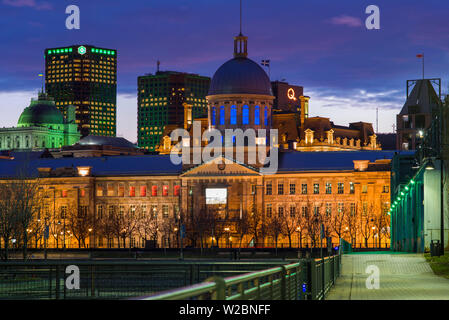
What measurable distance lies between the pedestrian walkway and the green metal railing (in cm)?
97

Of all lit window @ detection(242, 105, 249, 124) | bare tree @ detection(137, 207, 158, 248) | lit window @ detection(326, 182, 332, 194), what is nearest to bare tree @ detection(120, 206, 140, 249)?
bare tree @ detection(137, 207, 158, 248)

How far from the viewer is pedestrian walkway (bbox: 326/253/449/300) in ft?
Result: 106

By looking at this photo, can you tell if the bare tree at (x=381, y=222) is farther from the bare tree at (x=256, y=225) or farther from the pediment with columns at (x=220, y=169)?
the pediment with columns at (x=220, y=169)

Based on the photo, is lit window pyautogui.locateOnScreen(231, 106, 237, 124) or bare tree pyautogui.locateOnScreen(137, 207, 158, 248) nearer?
bare tree pyautogui.locateOnScreen(137, 207, 158, 248)

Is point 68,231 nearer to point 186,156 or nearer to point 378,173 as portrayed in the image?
point 186,156

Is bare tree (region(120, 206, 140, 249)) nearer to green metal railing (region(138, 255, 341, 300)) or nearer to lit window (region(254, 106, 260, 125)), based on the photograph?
lit window (region(254, 106, 260, 125))

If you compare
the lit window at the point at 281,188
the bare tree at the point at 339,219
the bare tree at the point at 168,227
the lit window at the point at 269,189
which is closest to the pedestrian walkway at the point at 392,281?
the bare tree at the point at 339,219

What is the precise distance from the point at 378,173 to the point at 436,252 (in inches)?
4043

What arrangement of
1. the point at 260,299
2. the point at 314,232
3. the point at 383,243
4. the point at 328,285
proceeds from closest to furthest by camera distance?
the point at 260,299 < the point at 328,285 < the point at 314,232 < the point at 383,243

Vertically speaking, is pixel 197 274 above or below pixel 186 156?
below

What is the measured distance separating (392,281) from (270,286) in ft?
77.4

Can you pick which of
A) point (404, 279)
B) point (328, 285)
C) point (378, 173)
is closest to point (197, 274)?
point (328, 285)

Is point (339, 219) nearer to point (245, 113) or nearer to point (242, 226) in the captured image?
point (242, 226)
